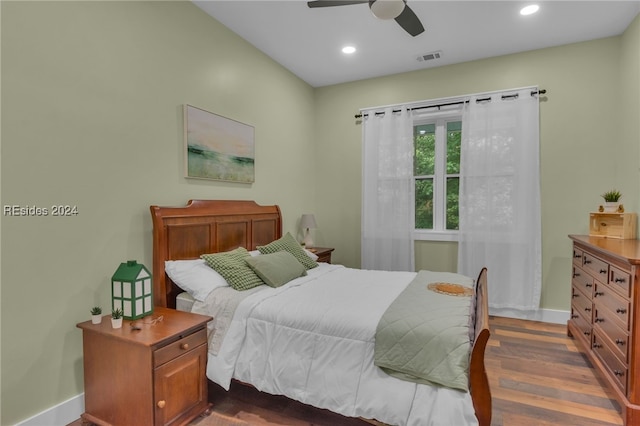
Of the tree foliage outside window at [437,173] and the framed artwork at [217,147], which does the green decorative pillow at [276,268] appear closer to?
the framed artwork at [217,147]

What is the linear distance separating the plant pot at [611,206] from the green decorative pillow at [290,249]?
279cm

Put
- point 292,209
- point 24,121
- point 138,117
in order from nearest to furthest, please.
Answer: point 24,121 → point 138,117 → point 292,209

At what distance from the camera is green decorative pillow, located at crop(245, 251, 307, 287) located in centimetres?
259

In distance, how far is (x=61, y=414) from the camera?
6.46ft

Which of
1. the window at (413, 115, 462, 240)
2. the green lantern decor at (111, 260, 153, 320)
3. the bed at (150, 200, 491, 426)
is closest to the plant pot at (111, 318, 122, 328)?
the green lantern decor at (111, 260, 153, 320)

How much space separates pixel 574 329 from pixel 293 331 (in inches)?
111

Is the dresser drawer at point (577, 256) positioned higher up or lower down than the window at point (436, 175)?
lower down

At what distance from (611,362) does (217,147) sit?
341 centimetres

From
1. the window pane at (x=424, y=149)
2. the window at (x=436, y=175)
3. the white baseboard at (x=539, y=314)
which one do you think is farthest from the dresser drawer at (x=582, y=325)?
the window pane at (x=424, y=149)

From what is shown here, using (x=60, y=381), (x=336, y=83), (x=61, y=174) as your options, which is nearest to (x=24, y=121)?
(x=61, y=174)

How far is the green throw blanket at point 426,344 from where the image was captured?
5.19ft

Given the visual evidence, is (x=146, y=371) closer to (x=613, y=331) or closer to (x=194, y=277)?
(x=194, y=277)

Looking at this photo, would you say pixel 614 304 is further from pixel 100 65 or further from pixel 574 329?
pixel 100 65

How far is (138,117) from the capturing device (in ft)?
7.91
